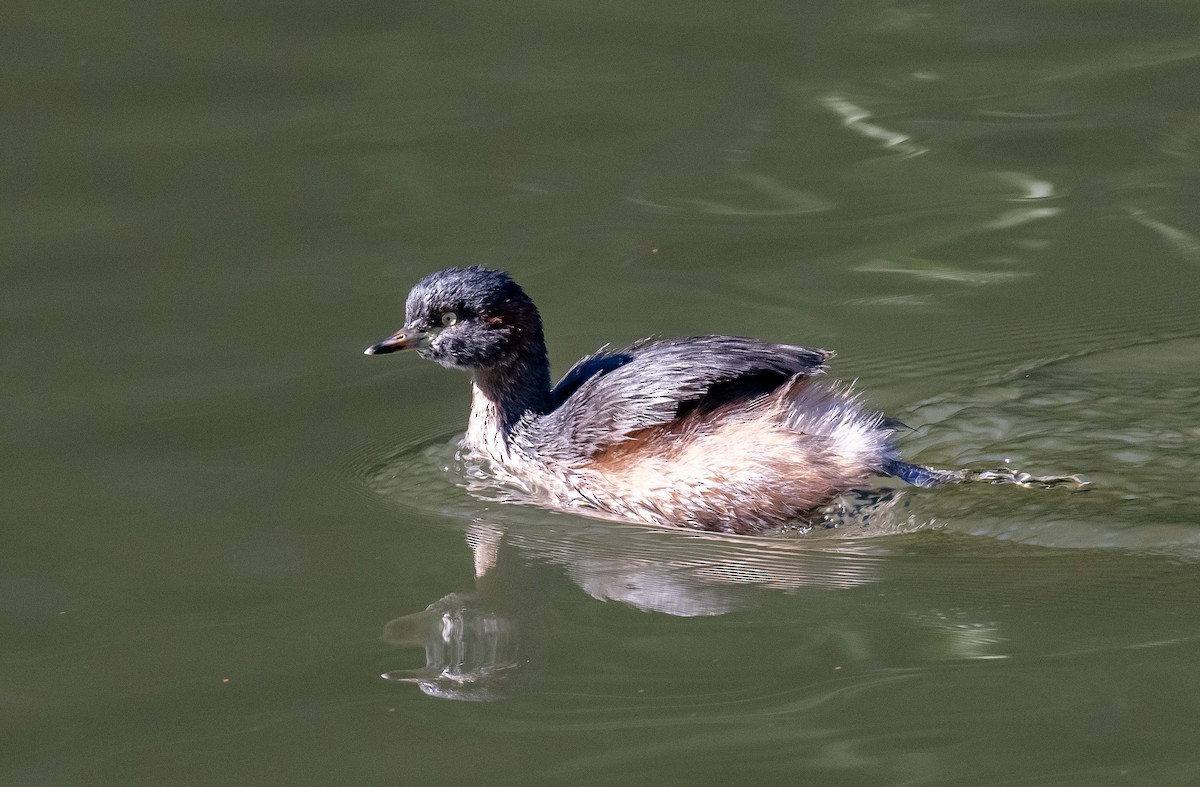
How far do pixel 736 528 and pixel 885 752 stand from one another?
5.74ft

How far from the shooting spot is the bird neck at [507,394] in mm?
6816

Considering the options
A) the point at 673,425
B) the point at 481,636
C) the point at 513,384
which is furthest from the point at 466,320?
the point at 481,636

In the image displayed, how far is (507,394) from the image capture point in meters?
6.83

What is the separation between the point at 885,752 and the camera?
4.51 m

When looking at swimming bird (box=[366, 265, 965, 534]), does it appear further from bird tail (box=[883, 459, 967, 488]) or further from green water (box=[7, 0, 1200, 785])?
green water (box=[7, 0, 1200, 785])

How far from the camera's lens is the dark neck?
22.4 ft

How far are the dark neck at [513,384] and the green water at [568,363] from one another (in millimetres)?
393

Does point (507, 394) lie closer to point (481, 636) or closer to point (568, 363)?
point (568, 363)

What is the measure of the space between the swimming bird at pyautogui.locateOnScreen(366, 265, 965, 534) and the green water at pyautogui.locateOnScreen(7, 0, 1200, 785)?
20cm

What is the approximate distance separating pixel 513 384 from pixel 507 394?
5 cm

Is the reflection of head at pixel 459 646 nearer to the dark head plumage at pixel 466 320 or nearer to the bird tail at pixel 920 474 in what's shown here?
the dark head plumage at pixel 466 320

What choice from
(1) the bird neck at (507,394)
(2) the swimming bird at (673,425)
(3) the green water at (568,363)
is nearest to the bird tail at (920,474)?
(2) the swimming bird at (673,425)

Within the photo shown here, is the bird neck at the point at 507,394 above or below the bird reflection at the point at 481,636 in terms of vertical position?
above

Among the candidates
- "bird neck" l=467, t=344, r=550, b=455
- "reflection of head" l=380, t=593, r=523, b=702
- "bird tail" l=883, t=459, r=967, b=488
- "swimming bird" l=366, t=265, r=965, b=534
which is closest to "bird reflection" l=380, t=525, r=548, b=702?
"reflection of head" l=380, t=593, r=523, b=702
